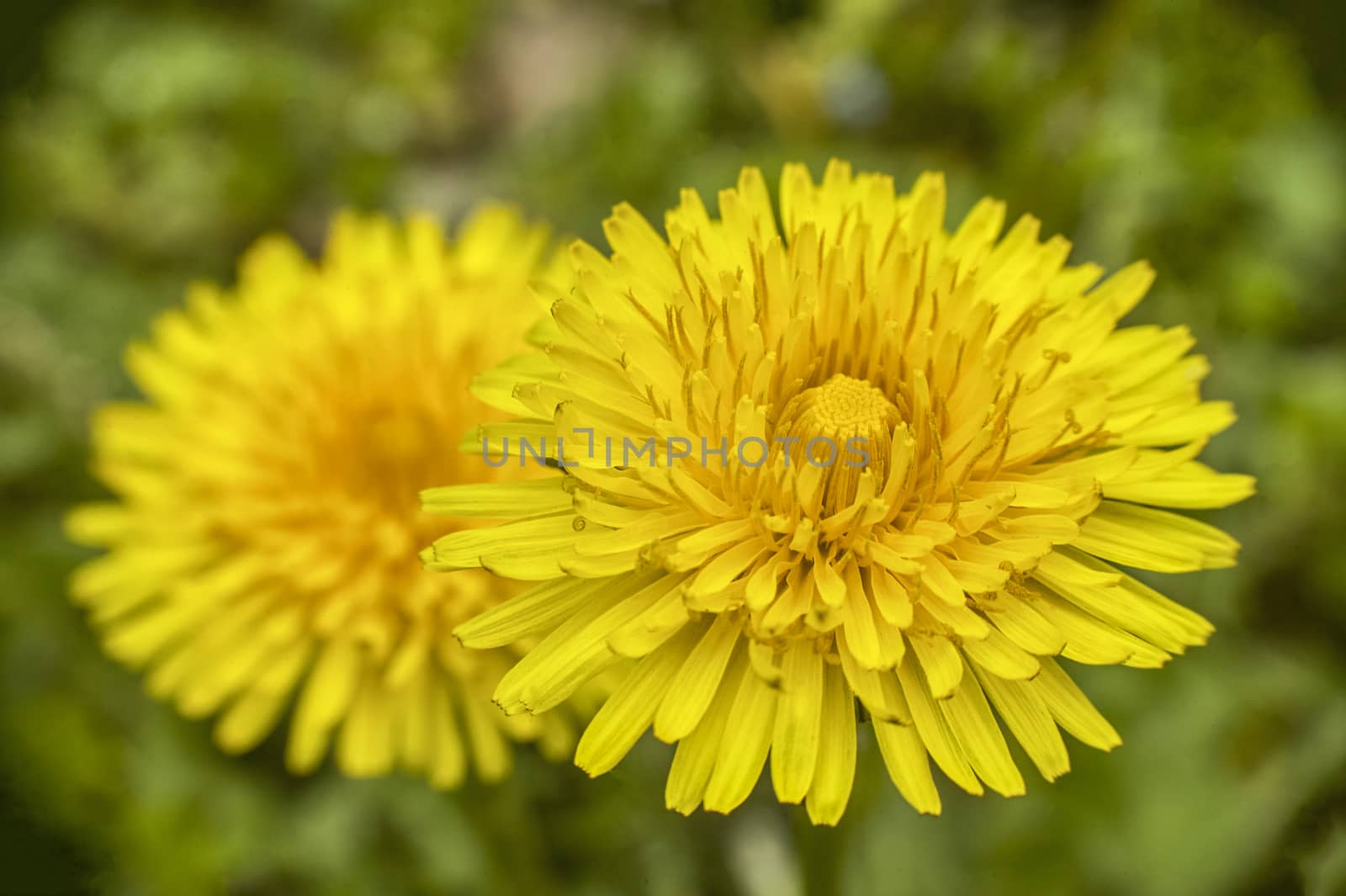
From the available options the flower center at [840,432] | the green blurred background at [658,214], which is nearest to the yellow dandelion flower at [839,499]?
the flower center at [840,432]

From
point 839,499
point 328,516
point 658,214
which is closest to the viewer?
point 839,499

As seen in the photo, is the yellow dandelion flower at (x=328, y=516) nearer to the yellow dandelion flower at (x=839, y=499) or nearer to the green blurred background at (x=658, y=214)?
the green blurred background at (x=658, y=214)

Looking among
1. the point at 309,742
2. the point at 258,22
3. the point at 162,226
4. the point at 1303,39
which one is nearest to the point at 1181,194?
the point at 1303,39

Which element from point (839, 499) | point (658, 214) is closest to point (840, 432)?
point (839, 499)

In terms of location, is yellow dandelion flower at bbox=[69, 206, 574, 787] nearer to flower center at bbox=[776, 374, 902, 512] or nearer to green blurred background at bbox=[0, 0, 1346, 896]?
green blurred background at bbox=[0, 0, 1346, 896]

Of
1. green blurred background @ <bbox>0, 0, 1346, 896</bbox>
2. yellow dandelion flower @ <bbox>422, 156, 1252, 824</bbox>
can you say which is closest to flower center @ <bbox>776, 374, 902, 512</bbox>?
yellow dandelion flower @ <bbox>422, 156, 1252, 824</bbox>

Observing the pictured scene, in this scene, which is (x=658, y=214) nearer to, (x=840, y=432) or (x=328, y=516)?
(x=328, y=516)

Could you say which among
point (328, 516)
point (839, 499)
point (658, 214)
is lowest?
point (839, 499)
